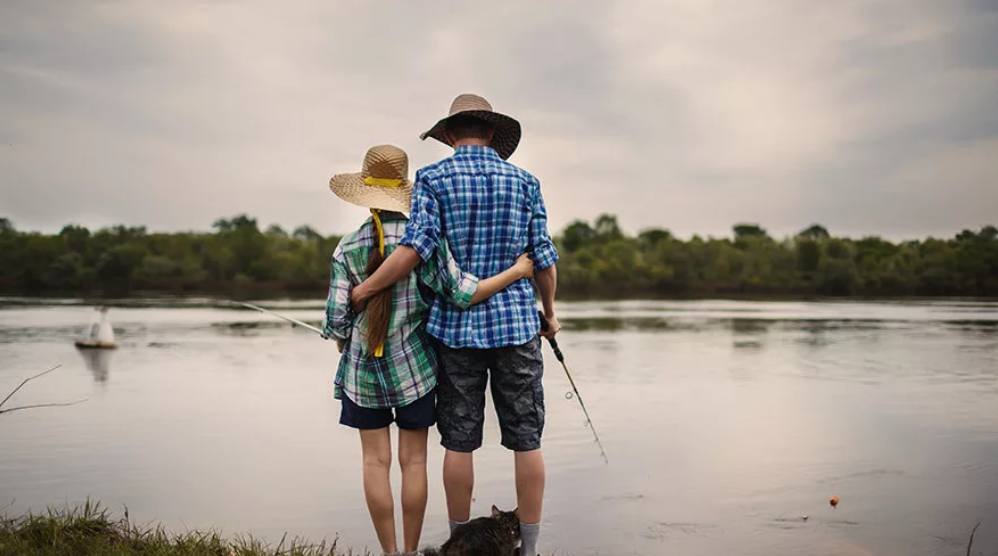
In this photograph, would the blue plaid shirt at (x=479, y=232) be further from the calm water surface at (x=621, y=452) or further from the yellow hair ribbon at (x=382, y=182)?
the calm water surface at (x=621, y=452)

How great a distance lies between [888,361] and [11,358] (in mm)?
12994

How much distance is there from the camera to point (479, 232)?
133 inches

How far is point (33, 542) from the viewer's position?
3.54 metres

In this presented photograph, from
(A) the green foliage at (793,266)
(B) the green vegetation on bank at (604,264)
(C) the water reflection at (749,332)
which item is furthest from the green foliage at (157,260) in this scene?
(C) the water reflection at (749,332)

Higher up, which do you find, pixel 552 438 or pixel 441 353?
pixel 441 353

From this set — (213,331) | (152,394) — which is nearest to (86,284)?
(213,331)

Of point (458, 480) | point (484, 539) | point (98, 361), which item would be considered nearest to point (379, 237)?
point (458, 480)

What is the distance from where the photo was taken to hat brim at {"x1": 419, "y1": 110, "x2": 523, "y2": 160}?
11.2 feet

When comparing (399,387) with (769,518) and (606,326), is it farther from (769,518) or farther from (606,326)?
(606,326)

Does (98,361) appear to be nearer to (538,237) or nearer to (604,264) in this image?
(538,237)

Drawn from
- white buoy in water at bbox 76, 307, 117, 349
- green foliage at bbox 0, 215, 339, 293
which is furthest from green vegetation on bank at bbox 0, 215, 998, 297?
white buoy in water at bbox 76, 307, 117, 349

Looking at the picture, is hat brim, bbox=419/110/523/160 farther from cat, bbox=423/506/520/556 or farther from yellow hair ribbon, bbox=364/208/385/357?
cat, bbox=423/506/520/556

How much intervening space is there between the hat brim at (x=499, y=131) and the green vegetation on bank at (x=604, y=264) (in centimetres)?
3954

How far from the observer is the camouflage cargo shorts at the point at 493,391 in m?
3.33
